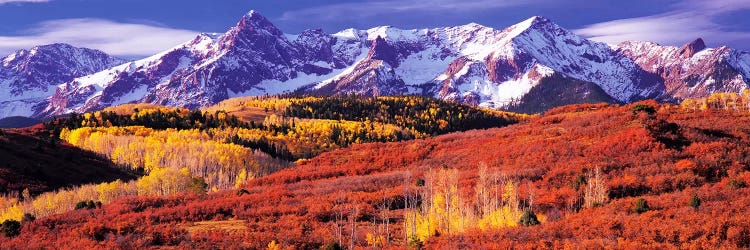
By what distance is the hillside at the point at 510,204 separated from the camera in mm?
43938

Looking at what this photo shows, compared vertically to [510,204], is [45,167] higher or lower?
lower

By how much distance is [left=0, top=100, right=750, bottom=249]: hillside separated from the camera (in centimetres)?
4394

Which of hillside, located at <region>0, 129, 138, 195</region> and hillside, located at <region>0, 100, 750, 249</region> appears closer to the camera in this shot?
hillside, located at <region>0, 100, 750, 249</region>

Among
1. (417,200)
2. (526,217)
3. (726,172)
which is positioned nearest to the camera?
(526,217)

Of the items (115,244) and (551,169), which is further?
(551,169)

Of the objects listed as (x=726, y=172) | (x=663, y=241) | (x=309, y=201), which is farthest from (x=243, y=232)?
(x=726, y=172)

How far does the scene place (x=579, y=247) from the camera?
3797 cm

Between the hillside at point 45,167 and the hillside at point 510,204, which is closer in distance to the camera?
the hillside at point 510,204

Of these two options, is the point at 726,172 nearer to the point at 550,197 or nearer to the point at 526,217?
the point at 550,197

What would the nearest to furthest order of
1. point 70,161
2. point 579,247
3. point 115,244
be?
point 579,247 < point 115,244 < point 70,161

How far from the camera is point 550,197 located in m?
59.9

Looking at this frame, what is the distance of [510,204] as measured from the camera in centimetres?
5866

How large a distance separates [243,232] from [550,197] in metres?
30.7

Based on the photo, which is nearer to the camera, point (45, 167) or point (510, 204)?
point (510, 204)
